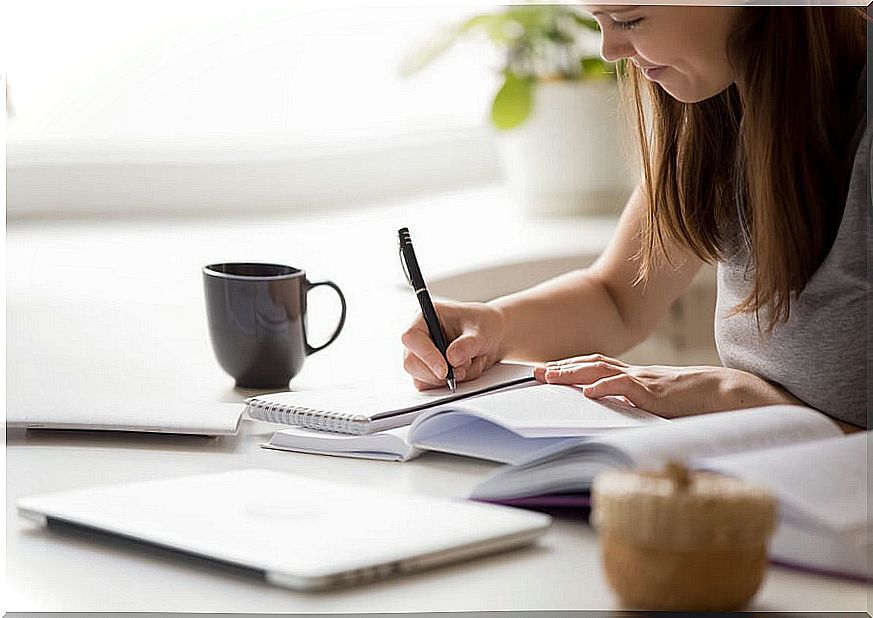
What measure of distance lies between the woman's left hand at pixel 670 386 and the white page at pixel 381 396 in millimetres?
62

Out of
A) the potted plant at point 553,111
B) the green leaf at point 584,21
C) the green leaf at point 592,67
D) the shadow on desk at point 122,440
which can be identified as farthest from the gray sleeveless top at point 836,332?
the green leaf at point 584,21

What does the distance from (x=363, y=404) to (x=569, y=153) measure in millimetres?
1465

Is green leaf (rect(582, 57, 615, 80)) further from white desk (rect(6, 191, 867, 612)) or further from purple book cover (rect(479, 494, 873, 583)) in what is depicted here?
purple book cover (rect(479, 494, 873, 583))

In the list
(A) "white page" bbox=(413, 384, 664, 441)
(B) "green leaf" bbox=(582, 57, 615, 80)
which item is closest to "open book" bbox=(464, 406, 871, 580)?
(A) "white page" bbox=(413, 384, 664, 441)

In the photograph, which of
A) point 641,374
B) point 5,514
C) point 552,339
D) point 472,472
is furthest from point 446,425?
point 552,339

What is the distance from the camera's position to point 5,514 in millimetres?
820

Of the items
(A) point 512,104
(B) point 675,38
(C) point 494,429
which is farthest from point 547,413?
(A) point 512,104

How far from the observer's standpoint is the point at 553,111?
2408mm

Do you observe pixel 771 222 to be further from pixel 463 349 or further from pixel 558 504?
pixel 558 504

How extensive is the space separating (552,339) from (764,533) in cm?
77

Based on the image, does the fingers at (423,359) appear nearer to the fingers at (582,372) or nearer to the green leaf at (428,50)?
the fingers at (582,372)

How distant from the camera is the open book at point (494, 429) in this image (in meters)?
0.89

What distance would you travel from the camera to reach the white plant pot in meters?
2.39

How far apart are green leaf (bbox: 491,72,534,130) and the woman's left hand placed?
1.36m
